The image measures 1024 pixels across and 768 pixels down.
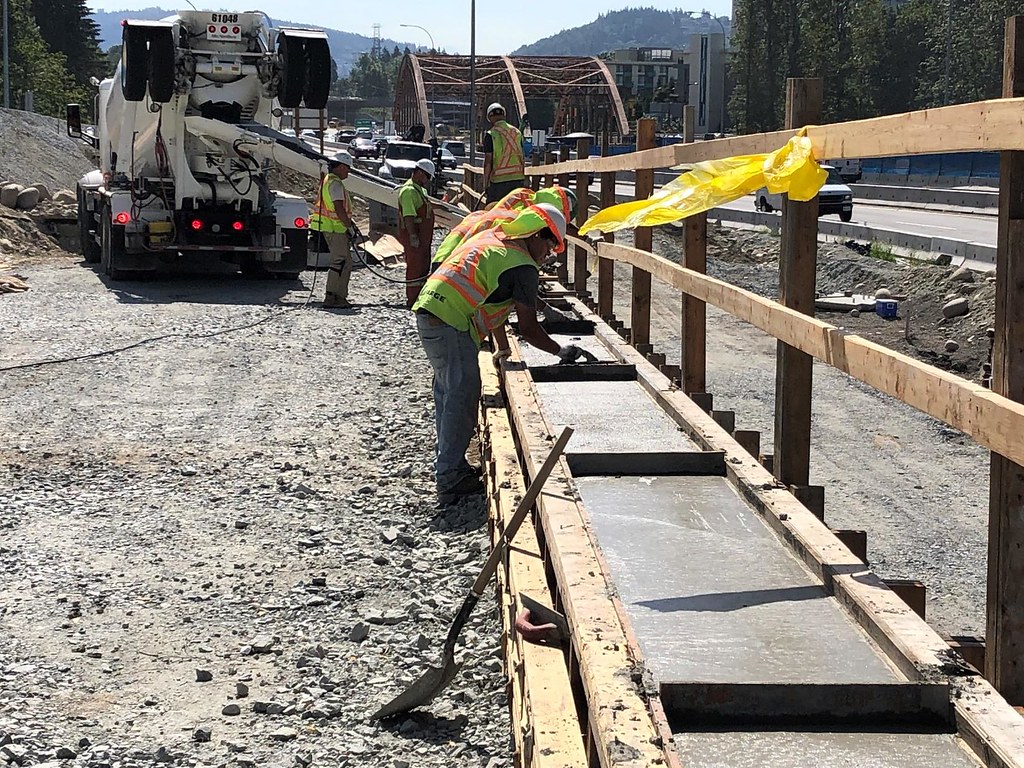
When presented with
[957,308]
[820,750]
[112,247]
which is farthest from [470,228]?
[957,308]

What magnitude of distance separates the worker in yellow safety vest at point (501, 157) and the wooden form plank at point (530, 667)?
8.01 meters

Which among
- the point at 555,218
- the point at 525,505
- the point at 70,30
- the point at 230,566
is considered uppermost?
the point at 70,30

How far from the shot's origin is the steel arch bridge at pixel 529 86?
84938mm

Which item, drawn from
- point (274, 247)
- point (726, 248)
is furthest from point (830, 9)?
point (274, 247)

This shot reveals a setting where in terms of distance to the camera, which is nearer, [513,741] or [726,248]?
[513,741]

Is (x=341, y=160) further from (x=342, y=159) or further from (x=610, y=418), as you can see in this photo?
(x=610, y=418)

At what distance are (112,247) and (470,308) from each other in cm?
1096

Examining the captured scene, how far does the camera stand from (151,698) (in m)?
4.98

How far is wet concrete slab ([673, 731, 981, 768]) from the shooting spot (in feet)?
10.5

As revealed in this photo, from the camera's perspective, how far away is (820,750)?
3303mm

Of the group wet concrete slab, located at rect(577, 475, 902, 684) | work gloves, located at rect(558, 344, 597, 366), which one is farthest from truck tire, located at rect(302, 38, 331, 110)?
wet concrete slab, located at rect(577, 475, 902, 684)

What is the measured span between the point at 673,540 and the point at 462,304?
105 inches

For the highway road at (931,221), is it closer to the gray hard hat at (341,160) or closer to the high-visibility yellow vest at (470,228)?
the gray hard hat at (341,160)

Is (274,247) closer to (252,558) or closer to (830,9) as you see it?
(252,558)
